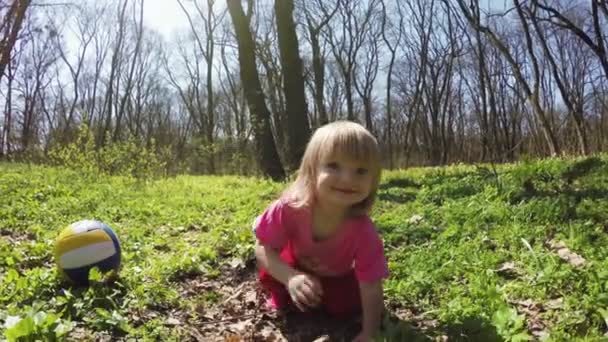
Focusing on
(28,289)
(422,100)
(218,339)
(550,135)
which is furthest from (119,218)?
(422,100)

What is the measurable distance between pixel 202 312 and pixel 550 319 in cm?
206

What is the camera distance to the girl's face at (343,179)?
2.77 m

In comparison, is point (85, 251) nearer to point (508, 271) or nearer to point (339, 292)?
point (339, 292)

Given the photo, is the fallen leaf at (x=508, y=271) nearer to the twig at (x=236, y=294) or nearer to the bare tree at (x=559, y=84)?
the twig at (x=236, y=294)

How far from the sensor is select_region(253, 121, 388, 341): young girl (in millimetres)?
2756

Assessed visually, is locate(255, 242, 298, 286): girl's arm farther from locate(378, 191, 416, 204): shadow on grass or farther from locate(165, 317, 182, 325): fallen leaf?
locate(378, 191, 416, 204): shadow on grass

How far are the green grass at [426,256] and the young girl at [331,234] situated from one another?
15.2 inches

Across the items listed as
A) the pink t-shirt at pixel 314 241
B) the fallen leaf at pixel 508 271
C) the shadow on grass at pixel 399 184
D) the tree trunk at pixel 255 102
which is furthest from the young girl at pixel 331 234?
the tree trunk at pixel 255 102

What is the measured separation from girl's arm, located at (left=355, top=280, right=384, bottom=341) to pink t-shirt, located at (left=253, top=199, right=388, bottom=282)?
12cm

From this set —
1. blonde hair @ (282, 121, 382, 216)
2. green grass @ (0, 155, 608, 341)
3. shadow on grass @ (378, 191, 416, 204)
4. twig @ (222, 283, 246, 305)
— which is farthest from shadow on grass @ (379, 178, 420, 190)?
blonde hair @ (282, 121, 382, 216)

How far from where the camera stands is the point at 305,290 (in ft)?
8.82

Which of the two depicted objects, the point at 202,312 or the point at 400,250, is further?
the point at 400,250

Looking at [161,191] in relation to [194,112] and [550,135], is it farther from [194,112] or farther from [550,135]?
[194,112]

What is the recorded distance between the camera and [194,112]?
4491 centimetres
